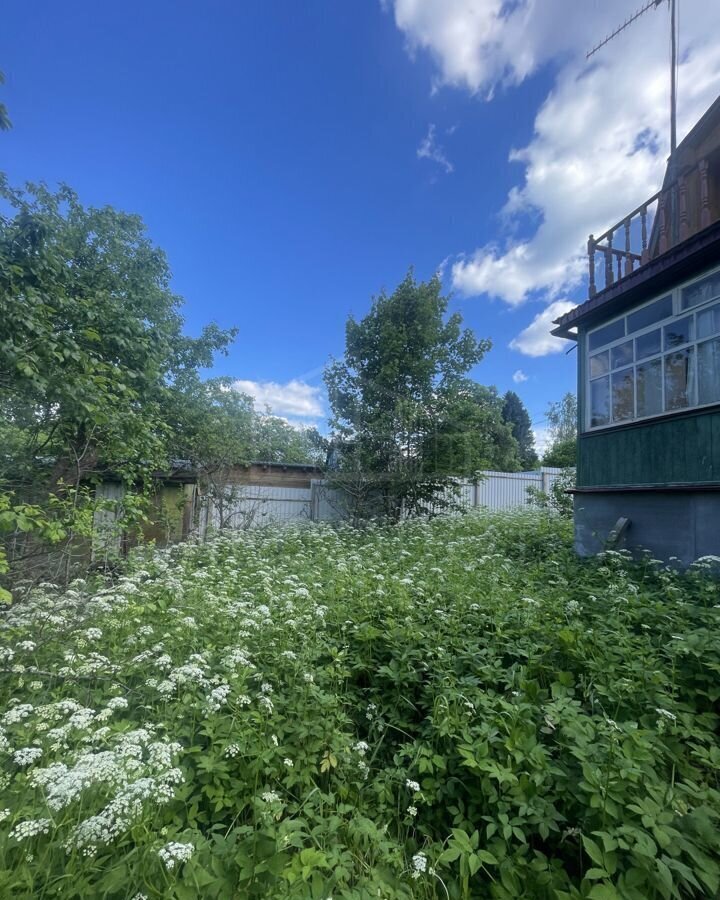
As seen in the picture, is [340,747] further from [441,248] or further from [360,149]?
[441,248]

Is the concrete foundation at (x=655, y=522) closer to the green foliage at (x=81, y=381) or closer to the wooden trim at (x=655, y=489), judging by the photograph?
the wooden trim at (x=655, y=489)

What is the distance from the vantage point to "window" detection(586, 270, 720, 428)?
4805 millimetres

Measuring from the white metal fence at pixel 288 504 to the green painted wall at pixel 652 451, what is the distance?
4622 mm

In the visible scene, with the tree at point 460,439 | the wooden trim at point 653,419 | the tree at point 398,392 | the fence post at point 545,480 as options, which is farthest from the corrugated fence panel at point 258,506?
the fence post at point 545,480

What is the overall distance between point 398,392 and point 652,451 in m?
6.33

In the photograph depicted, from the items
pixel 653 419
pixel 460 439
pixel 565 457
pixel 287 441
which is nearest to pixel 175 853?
pixel 653 419

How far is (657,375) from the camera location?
537cm

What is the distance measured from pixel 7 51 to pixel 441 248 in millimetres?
9120

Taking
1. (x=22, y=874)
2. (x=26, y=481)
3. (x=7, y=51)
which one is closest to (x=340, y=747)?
(x=22, y=874)

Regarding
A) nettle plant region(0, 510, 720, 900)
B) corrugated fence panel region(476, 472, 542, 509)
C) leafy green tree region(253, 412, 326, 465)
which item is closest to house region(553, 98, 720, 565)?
nettle plant region(0, 510, 720, 900)

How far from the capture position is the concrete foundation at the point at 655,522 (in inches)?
183

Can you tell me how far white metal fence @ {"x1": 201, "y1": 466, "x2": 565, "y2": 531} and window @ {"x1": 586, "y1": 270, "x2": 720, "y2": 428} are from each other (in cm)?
502

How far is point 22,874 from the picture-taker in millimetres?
1229

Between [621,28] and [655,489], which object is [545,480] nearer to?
[655,489]
